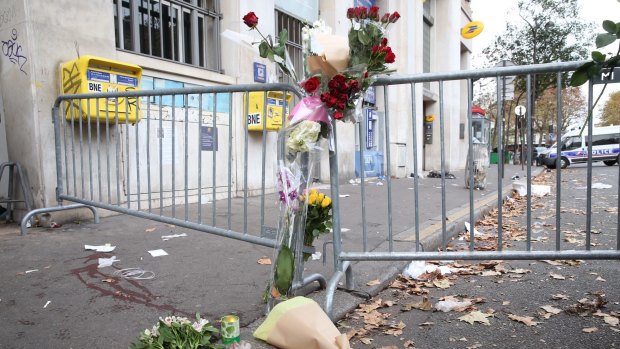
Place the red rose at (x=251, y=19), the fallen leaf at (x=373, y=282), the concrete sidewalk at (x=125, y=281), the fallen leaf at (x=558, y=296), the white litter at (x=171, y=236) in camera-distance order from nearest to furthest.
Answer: the concrete sidewalk at (x=125, y=281) → the red rose at (x=251, y=19) → the fallen leaf at (x=558, y=296) → the fallen leaf at (x=373, y=282) → the white litter at (x=171, y=236)

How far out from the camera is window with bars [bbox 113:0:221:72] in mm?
5906

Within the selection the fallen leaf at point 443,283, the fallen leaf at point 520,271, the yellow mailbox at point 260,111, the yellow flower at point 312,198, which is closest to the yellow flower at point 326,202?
the yellow flower at point 312,198

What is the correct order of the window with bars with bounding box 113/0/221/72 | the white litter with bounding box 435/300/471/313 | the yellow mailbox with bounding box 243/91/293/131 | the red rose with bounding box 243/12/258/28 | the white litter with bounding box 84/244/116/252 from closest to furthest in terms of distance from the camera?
the red rose with bounding box 243/12/258/28 → the white litter with bounding box 435/300/471/313 → the white litter with bounding box 84/244/116/252 → the window with bars with bounding box 113/0/221/72 → the yellow mailbox with bounding box 243/91/293/131

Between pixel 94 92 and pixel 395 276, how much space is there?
11.6 ft

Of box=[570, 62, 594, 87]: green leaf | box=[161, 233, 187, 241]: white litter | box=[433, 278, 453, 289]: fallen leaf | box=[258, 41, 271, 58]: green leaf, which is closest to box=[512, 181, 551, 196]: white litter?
box=[433, 278, 453, 289]: fallen leaf

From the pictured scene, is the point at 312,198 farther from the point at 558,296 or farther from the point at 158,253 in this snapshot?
the point at 558,296

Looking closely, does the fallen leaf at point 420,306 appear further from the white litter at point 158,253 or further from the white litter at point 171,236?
the white litter at point 171,236

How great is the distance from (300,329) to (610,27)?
1795 mm

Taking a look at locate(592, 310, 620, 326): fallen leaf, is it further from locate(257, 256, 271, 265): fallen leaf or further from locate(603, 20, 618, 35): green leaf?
locate(257, 256, 271, 265): fallen leaf

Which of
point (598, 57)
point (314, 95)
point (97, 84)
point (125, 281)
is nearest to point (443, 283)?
point (314, 95)

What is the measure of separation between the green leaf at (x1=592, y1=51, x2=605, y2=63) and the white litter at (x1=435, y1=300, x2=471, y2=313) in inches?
70.3

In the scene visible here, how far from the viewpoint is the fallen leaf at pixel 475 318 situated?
8.74 feet

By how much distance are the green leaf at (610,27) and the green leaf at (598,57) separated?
0.17m

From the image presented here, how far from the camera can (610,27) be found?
1.63 m
